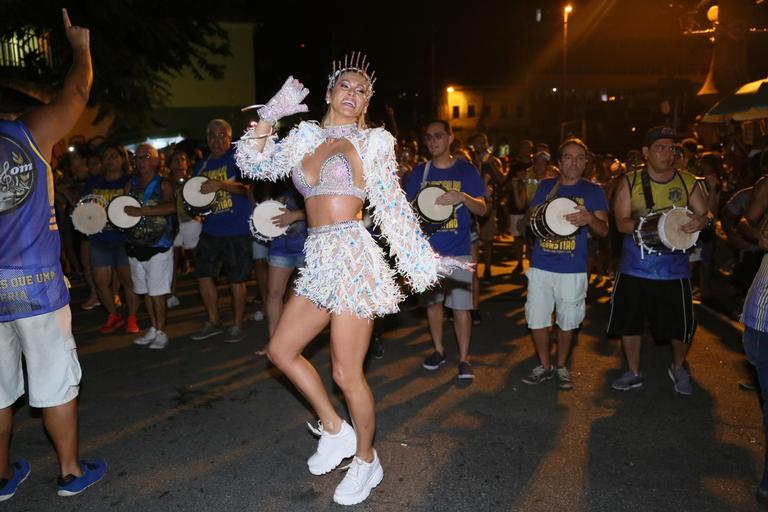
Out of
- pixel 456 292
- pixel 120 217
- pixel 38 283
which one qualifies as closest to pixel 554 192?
pixel 456 292

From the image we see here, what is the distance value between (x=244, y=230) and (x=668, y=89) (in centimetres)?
1373

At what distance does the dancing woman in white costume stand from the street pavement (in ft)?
1.81

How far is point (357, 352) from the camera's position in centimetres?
344

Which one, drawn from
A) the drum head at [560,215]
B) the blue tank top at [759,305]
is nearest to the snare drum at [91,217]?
the drum head at [560,215]

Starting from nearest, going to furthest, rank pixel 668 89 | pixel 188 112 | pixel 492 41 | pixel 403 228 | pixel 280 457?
pixel 403 228, pixel 280 457, pixel 668 89, pixel 188 112, pixel 492 41

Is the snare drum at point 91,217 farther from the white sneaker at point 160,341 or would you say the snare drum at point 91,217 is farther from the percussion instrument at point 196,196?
the white sneaker at point 160,341

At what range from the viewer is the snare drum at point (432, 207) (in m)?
5.26

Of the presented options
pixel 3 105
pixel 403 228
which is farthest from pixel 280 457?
pixel 3 105

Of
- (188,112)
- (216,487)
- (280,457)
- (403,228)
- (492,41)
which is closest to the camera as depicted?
(403,228)

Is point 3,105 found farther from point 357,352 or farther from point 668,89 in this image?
point 668,89

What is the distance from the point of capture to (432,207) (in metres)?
5.28

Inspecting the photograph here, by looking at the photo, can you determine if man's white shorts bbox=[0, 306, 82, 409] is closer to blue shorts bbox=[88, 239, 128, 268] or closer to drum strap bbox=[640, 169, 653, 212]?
blue shorts bbox=[88, 239, 128, 268]

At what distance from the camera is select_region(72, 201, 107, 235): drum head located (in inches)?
262

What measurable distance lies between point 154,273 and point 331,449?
137 inches
